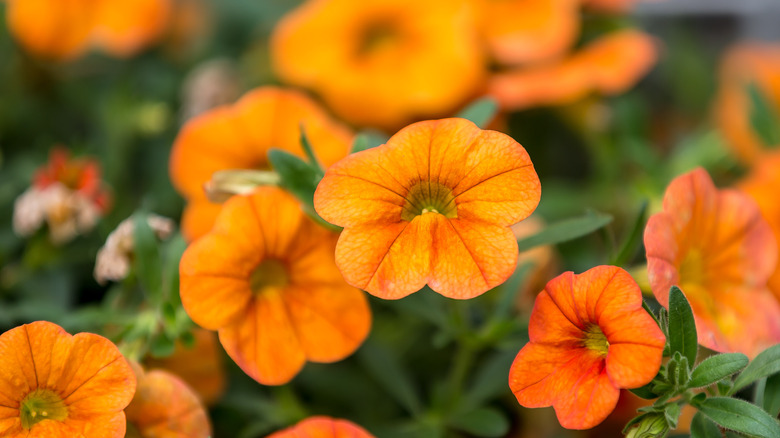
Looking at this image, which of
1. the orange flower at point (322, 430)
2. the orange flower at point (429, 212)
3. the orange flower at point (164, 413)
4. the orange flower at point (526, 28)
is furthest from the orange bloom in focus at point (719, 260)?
the orange flower at point (526, 28)

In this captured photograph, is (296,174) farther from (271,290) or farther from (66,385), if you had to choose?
(66,385)

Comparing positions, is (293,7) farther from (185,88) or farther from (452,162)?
(452,162)

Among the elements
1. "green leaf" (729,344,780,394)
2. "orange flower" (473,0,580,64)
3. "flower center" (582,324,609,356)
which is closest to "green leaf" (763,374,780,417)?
"green leaf" (729,344,780,394)

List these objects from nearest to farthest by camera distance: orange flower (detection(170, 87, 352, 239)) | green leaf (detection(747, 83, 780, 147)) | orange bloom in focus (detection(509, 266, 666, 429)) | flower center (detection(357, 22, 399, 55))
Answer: orange bloom in focus (detection(509, 266, 666, 429)) < orange flower (detection(170, 87, 352, 239)) < green leaf (detection(747, 83, 780, 147)) < flower center (detection(357, 22, 399, 55))

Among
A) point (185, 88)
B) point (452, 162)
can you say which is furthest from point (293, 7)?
point (452, 162)

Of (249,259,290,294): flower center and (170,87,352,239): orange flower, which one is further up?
(170,87,352,239): orange flower

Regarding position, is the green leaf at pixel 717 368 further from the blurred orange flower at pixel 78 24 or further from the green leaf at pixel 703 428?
the blurred orange flower at pixel 78 24

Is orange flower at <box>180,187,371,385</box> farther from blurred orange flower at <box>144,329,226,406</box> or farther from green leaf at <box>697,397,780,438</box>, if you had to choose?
green leaf at <box>697,397,780,438</box>
